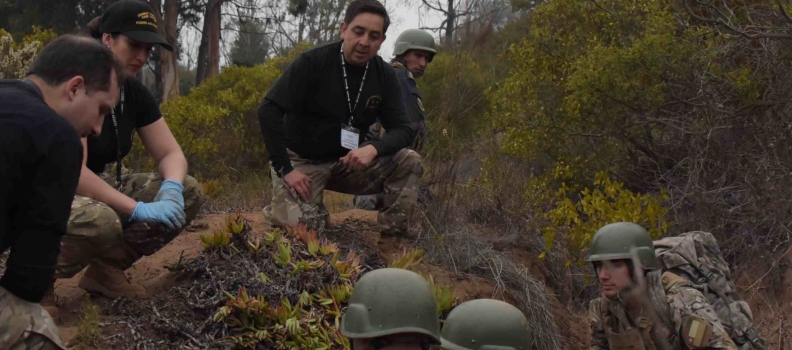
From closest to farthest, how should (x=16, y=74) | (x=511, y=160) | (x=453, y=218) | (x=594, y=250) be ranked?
(x=594, y=250)
(x=453, y=218)
(x=16, y=74)
(x=511, y=160)

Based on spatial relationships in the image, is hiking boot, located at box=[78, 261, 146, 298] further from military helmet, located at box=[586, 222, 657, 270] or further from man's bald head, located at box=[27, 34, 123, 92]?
military helmet, located at box=[586, 222, 657, 270]

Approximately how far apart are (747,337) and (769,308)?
112 inches

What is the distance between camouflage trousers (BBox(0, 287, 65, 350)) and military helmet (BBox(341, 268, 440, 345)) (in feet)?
3.69

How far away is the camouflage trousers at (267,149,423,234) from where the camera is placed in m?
6.41

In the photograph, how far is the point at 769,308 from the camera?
7.89 metres

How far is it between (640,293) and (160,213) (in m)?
2.73

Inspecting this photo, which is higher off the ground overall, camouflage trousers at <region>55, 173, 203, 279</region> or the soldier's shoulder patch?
camouflage trousers at <region>55, 173, 203, 279</region>

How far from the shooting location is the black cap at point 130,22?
4.97 meters

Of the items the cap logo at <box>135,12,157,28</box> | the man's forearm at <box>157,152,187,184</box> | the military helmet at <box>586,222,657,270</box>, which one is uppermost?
the cap logo at <box>135,12,157,28</box>

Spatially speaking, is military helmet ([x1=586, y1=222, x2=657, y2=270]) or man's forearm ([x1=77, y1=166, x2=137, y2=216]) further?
military helmet ([x1=586, y1=222, x2=657, y2=270])

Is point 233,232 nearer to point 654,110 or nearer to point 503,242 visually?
point 503,242

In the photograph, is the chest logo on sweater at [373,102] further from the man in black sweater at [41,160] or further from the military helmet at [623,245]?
the man in black sweater at [41,160]

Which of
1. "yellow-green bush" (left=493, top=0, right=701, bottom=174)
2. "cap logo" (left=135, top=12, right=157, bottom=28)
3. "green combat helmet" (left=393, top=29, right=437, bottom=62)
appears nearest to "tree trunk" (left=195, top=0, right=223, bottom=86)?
"yellow-green bush" (left=493, top=0, right=701, bottom=174)

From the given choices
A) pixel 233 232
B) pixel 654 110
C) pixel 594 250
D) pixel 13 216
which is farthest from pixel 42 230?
pixel 654 110
